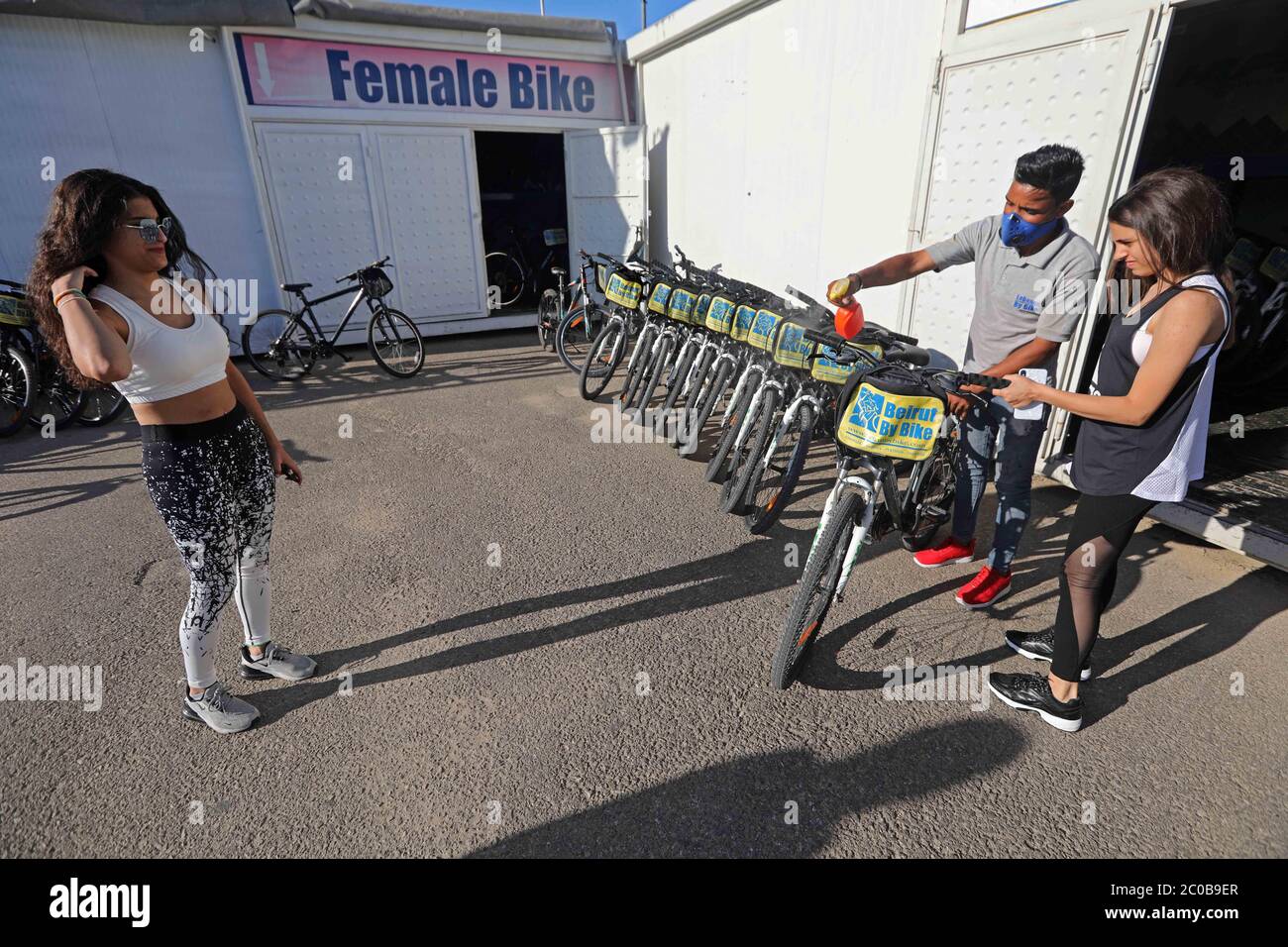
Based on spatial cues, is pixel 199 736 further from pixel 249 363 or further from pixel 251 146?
pixel 251 146

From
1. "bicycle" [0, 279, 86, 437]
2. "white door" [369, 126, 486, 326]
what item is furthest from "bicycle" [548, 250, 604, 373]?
"bicycle" [0, 279, 86, 437]

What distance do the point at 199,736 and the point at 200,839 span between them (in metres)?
0.53

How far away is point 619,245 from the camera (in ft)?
31.3

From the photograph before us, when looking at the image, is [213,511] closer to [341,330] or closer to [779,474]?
[779,474]

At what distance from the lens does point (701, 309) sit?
16.3 ft

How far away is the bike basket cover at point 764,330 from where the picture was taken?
4152mm

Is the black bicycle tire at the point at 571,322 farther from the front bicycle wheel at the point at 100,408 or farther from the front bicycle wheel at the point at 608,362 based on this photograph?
the front bicycle wheel at the point at 100,408

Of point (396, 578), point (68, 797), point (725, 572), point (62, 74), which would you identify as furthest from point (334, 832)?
point (62, 74)

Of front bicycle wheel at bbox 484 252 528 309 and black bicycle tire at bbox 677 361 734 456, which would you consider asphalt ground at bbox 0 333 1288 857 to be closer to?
black bicycle tire at bbox 677 361 734 456

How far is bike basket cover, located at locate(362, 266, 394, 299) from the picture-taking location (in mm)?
7289

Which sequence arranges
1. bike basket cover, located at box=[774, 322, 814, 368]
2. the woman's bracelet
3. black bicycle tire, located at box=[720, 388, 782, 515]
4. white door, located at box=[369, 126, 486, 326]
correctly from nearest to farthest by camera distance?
1. the woman's bracelet
2. bike basket cover, located at box=[774, 322, 814, 368]
3. black bicycle tire, located at box=[720, 388, 782, 515]
4. white door, located at box=[369, 126, 486, 326]

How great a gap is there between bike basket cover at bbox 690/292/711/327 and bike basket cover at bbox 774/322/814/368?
1.06m

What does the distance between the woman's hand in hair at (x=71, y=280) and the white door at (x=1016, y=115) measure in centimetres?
503

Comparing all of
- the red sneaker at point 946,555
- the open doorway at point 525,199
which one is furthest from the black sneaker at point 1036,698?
the open doorway at point 525,199
